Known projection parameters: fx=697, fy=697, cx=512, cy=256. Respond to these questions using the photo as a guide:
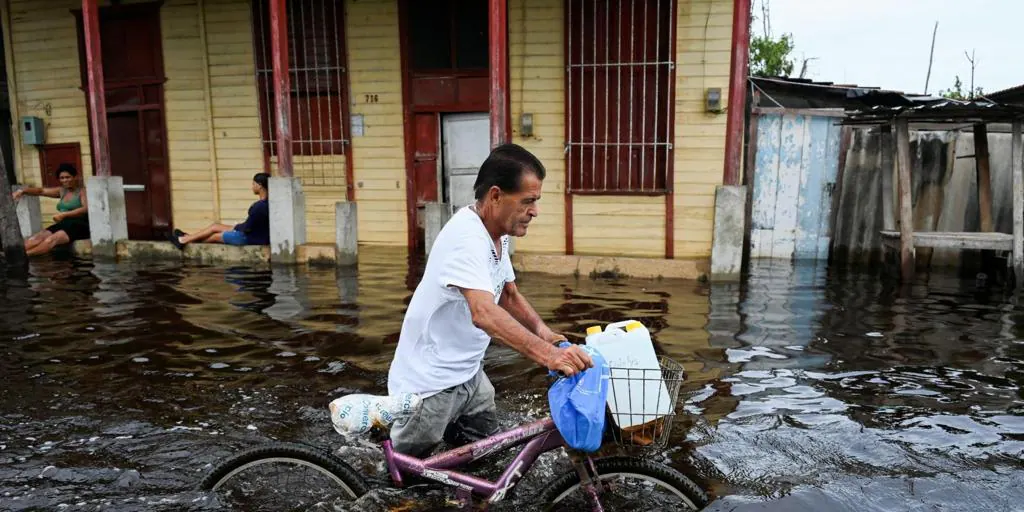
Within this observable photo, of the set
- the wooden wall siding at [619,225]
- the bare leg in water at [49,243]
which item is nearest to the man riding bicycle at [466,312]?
the wooden wall siding at [619,225]

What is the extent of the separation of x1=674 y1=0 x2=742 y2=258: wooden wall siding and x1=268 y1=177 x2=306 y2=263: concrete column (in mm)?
5540

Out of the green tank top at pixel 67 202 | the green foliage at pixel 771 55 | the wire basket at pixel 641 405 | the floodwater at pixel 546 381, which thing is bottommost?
the floodwater at pixel 546 381

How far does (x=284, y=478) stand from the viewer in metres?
3.13

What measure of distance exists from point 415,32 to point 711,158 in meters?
5.03

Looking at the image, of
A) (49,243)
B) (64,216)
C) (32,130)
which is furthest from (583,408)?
(32,130)

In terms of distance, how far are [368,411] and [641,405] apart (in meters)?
1.15

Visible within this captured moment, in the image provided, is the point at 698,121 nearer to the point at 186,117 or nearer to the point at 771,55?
the point at 186,117

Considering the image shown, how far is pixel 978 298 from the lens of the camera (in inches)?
324

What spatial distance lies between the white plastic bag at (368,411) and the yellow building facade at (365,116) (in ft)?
24.8

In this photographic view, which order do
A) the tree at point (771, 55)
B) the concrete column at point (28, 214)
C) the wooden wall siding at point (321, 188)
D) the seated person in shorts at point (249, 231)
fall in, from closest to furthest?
the seated person in shorts at point (249, 231), the concrete column at point (28, 214), the wooden wall siding at point (321, 188), the tree at point (771, 55)

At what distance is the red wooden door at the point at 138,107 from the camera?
12.2 metres

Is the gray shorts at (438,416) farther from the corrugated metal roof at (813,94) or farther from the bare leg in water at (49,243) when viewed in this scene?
the bare leg in water at (49,243)

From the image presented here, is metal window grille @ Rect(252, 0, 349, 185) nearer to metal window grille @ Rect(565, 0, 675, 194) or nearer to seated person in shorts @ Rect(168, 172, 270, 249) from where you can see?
seated person in shorts @ Rect(168, 172, 270, 249)

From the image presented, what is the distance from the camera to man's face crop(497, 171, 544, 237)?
2.89 metres
